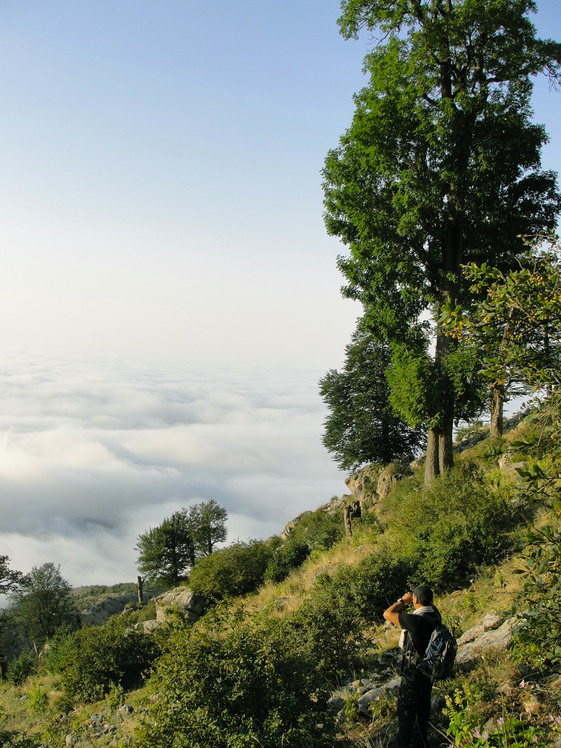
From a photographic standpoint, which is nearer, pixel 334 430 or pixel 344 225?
pixel 344 225

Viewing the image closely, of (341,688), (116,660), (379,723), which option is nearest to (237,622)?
(379,723)

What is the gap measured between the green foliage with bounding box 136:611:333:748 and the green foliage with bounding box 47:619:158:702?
11.0 m

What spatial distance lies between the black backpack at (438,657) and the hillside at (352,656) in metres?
0.29

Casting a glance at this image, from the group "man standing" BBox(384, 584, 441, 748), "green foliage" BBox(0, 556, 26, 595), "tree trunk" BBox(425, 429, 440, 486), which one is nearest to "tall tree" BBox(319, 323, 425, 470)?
"tree trunk" BBox(425, 429, 440, 486)

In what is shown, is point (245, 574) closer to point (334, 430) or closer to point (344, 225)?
point (334, 430)

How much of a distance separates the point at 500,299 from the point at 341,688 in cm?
649

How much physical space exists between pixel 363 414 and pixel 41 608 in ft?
127

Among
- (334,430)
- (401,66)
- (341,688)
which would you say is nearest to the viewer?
(341,688)

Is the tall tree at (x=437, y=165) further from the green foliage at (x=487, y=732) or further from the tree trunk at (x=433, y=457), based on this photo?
the green foliage at (x=487, y=732)

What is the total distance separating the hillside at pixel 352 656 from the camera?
4.48 metres

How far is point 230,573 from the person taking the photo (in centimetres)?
2409

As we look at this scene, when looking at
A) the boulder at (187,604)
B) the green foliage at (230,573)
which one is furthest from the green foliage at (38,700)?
the green foliage at (230,573)

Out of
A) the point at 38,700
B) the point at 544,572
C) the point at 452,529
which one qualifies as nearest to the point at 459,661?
the point at 544,572

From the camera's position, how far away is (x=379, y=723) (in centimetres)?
598
